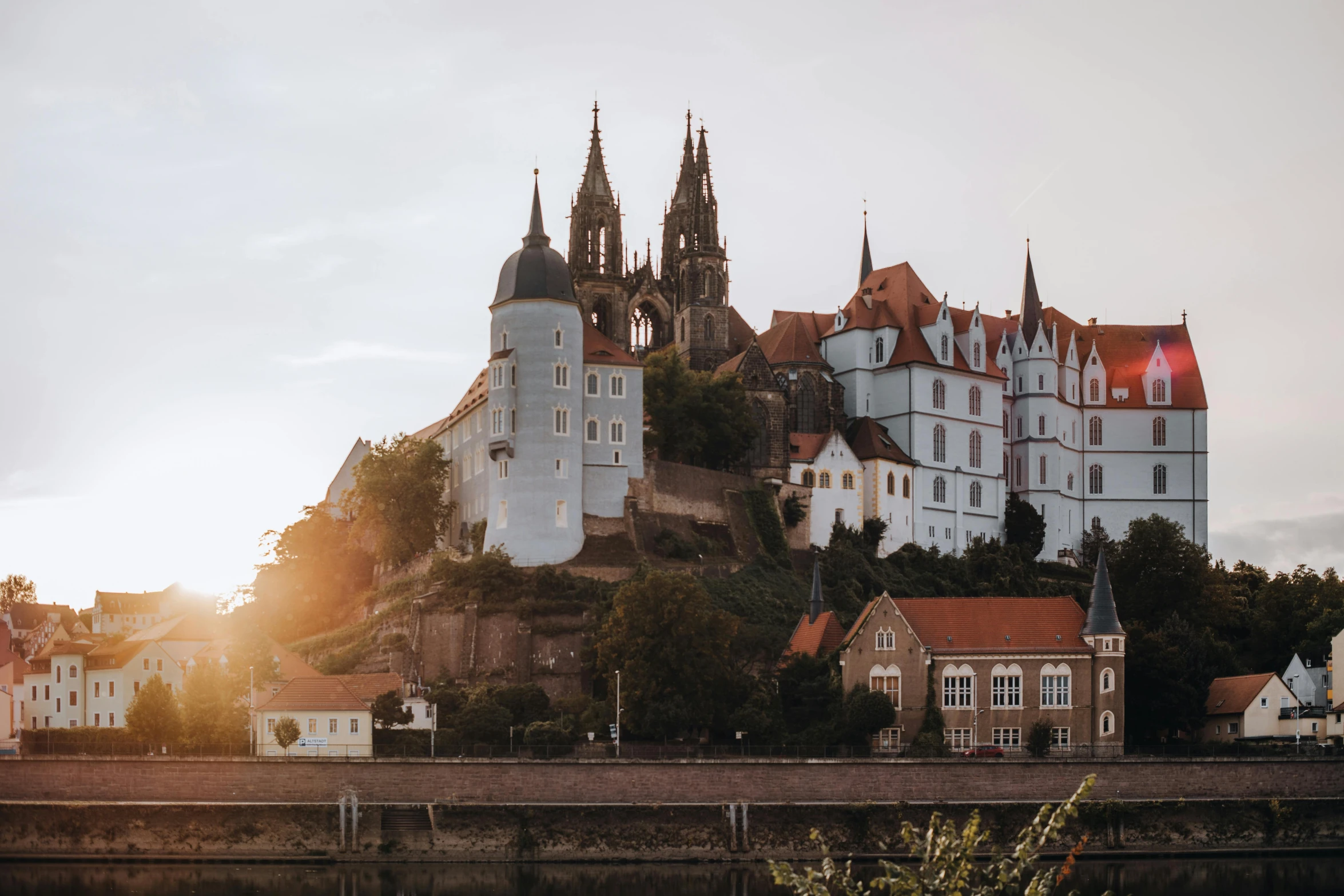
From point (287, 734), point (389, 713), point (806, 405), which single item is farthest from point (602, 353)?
point (287, 734)

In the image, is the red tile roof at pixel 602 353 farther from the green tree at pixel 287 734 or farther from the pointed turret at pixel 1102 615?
the green tree at pixel 287 734

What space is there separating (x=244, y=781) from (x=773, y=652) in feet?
77.9

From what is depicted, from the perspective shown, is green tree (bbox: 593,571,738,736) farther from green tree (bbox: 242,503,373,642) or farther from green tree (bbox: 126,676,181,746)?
green tree (bbox: 242,503,373,642)

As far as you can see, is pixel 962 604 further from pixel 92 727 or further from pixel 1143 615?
pixel 92 727

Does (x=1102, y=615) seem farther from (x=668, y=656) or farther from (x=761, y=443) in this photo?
(x=761, y=443)

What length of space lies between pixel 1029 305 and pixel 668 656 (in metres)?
55.8

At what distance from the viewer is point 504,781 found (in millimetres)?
61125

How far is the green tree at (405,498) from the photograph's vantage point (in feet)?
285

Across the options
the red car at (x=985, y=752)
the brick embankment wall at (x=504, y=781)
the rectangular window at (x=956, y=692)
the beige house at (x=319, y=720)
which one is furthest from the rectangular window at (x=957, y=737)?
the beige house at (x=319, y=720)

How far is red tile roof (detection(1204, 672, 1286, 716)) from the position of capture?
7294 cm

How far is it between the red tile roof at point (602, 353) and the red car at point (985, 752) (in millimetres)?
27267

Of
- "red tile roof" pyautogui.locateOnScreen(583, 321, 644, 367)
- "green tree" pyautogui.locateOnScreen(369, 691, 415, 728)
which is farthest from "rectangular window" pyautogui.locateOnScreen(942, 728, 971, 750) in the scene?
"red tile roof" pyautogui.locateOnScreen(583, 321, 644, 367)

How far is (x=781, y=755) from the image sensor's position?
63969mm

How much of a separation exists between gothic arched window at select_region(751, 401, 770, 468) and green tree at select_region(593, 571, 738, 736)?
89.9 ft
